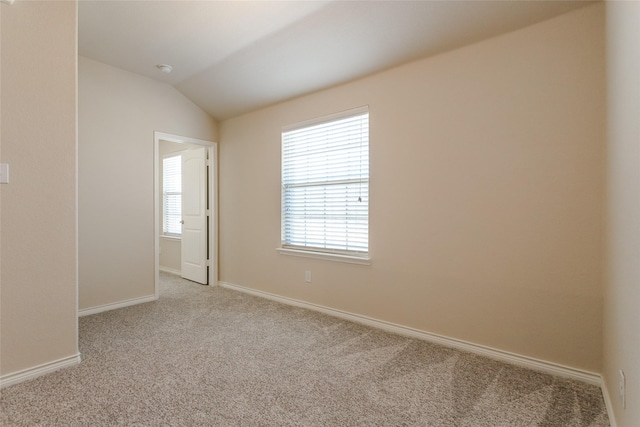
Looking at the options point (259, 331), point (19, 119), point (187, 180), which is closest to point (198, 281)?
point (187, 180)

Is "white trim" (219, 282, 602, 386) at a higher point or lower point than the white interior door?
lower

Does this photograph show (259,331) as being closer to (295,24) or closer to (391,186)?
(391,186)

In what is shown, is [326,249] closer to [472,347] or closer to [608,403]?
[472,347]

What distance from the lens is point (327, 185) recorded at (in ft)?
11.6

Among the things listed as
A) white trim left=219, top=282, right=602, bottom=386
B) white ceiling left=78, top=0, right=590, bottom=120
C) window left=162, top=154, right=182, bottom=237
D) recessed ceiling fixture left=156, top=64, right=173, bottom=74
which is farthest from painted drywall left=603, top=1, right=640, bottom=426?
window left=162, top=154, right=182, bottom=237

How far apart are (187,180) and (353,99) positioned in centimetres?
305

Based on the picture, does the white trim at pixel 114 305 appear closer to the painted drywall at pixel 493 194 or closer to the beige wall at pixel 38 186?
the beige wall at pixel 38 186

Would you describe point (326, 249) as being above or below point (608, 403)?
above

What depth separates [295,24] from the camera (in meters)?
2.75

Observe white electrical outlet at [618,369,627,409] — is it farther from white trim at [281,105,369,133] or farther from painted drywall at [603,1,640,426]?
white trim at [281,105,369,133]

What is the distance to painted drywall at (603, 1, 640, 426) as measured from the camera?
128 centimetres

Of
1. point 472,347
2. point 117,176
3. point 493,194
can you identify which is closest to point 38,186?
point 117,176

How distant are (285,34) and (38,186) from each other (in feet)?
7.42

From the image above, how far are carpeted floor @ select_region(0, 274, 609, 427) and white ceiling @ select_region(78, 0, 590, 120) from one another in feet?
8.11
